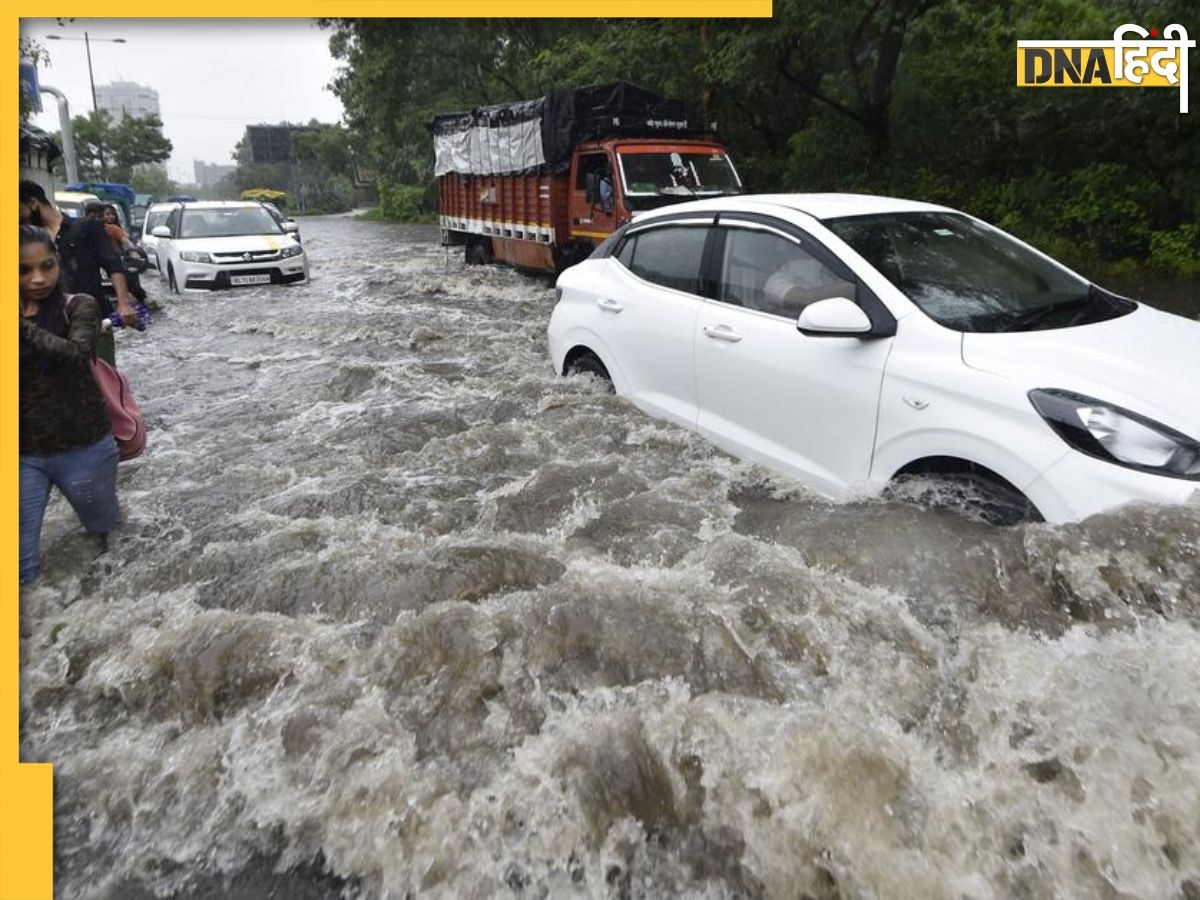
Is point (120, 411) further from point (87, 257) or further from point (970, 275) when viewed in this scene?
point (970, 275)

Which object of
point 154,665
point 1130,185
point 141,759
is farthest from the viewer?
point 1130,185

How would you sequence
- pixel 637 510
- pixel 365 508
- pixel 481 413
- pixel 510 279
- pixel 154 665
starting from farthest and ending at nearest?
pixel 510 279
pixel 481 413
pixel 365 508
pixel 637 510
pixel 154 665

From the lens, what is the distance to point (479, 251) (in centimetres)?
1575

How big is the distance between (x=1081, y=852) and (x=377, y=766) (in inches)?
76.5

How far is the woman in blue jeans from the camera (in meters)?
3.29

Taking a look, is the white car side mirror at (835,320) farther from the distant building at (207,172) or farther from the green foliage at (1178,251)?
the distant building at (207,172)

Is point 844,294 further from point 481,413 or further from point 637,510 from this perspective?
point 481,413

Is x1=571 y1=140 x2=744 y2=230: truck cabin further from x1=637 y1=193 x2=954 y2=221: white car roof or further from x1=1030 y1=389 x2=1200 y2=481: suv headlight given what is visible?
x1=1030 y1=389 x2=1200 y2=481: suv headlight

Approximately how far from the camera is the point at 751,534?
12.0 feet

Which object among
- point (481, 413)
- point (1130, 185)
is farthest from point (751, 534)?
point (1130, 185)

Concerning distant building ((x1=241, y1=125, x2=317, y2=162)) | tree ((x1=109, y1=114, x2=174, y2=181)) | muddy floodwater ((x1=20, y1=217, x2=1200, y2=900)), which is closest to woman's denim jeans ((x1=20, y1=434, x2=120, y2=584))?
muddy floodwater ((x1=20, y1=217, x2=1200, y2=900))

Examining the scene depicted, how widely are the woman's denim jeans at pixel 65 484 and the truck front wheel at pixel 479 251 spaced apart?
1208 cm

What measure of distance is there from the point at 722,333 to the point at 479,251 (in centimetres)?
1236

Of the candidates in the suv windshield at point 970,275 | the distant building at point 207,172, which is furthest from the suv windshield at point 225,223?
the distant building at point 207,172
